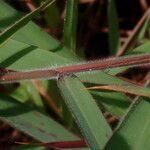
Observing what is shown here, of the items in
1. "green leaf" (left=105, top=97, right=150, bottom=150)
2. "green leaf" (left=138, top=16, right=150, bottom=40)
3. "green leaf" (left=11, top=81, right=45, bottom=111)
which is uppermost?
"green leaf" (left=138, top=16, right=150, bottom=40)

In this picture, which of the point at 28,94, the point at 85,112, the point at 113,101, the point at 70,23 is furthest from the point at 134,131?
the point at 28,94

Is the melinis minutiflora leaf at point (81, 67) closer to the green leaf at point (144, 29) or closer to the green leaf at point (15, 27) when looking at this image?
the green leaf at point (15, 27)

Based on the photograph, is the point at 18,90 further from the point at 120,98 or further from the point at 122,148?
the point at 122,148

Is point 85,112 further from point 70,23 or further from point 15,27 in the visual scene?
point 70,23

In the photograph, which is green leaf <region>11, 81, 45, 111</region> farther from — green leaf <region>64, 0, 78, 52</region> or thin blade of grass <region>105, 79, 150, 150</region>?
thin blade of grass <region>105, 79, 150, 150</region>

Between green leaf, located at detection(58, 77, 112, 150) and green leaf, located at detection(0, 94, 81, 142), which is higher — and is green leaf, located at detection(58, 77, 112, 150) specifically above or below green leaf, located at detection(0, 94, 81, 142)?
above

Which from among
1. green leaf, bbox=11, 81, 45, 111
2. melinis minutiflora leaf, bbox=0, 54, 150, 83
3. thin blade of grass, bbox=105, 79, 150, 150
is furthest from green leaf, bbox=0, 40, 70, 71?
green leaf, bbox=11, 81, 45, 111
